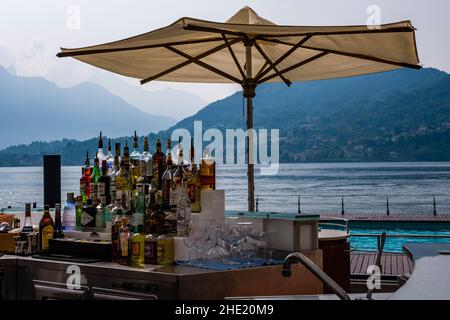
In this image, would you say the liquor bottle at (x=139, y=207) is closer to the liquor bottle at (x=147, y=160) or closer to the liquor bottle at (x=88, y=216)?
the liquor bottle at (x=147, y=160)

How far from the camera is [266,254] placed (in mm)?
3229

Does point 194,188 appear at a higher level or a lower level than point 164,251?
higher

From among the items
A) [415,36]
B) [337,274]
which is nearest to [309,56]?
[415,36]

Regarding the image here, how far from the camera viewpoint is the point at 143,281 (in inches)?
113

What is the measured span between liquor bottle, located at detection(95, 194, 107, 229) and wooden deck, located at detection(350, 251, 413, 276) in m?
6.90

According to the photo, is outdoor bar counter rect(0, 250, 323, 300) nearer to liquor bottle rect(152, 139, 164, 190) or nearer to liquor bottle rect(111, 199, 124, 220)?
liquor bottle rect(111, 199, 124, 220)

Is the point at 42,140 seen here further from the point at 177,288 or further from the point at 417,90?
the point at 177,288

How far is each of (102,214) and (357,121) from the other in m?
96.4

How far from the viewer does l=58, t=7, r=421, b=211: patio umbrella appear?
461 centimetres

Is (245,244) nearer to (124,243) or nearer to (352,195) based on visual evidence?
(124,243)

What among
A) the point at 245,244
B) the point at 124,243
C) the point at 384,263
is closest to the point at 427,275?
the point at 245,244

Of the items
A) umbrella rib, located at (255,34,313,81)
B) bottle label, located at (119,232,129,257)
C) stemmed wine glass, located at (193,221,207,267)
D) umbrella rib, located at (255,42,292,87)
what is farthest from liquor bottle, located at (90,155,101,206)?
umbrella rib, located at (255,42,292,87)

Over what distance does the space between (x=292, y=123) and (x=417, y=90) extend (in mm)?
20168

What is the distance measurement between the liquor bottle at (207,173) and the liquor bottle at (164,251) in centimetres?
35
